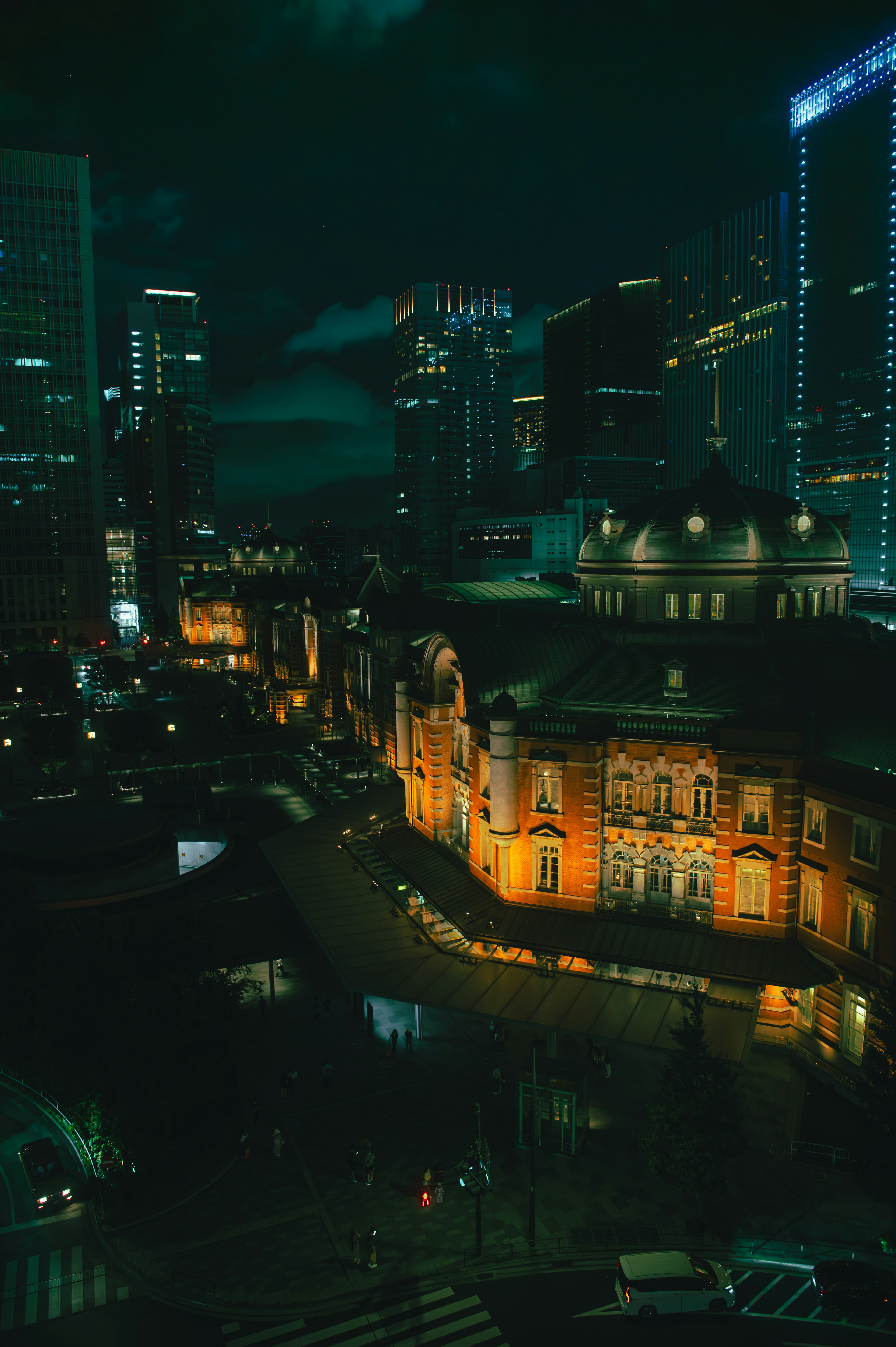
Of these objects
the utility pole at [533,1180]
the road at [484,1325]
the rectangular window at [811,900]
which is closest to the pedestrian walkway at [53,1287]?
the road at [484,1325]

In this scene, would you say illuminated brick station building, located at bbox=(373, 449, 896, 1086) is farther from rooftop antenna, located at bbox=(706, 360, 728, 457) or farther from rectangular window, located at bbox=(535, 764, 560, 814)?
rooftop antenna, located at bbox=(706, 360, 728, 457)

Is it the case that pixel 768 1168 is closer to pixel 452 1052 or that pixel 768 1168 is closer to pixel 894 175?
pixel 452 1052

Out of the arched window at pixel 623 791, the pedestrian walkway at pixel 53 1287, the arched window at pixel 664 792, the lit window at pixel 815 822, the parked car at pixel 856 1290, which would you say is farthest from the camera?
the arched window at pixel 623 791

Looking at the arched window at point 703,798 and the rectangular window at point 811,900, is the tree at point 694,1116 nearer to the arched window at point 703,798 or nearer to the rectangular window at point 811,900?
the rectangular window at point 811,900

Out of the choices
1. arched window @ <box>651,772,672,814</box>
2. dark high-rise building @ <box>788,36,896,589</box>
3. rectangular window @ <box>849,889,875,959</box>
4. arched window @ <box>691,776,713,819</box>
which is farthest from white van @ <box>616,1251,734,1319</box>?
dark high-rise building @ <box>788,36,896,589</box>

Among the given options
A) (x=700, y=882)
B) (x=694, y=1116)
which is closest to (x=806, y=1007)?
(x=700, y=882)

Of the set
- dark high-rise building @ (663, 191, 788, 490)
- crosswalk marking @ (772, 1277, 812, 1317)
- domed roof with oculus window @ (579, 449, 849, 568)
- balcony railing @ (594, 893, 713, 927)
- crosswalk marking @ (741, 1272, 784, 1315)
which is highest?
dark high-rise building @ (663, 191, 788, 490)
